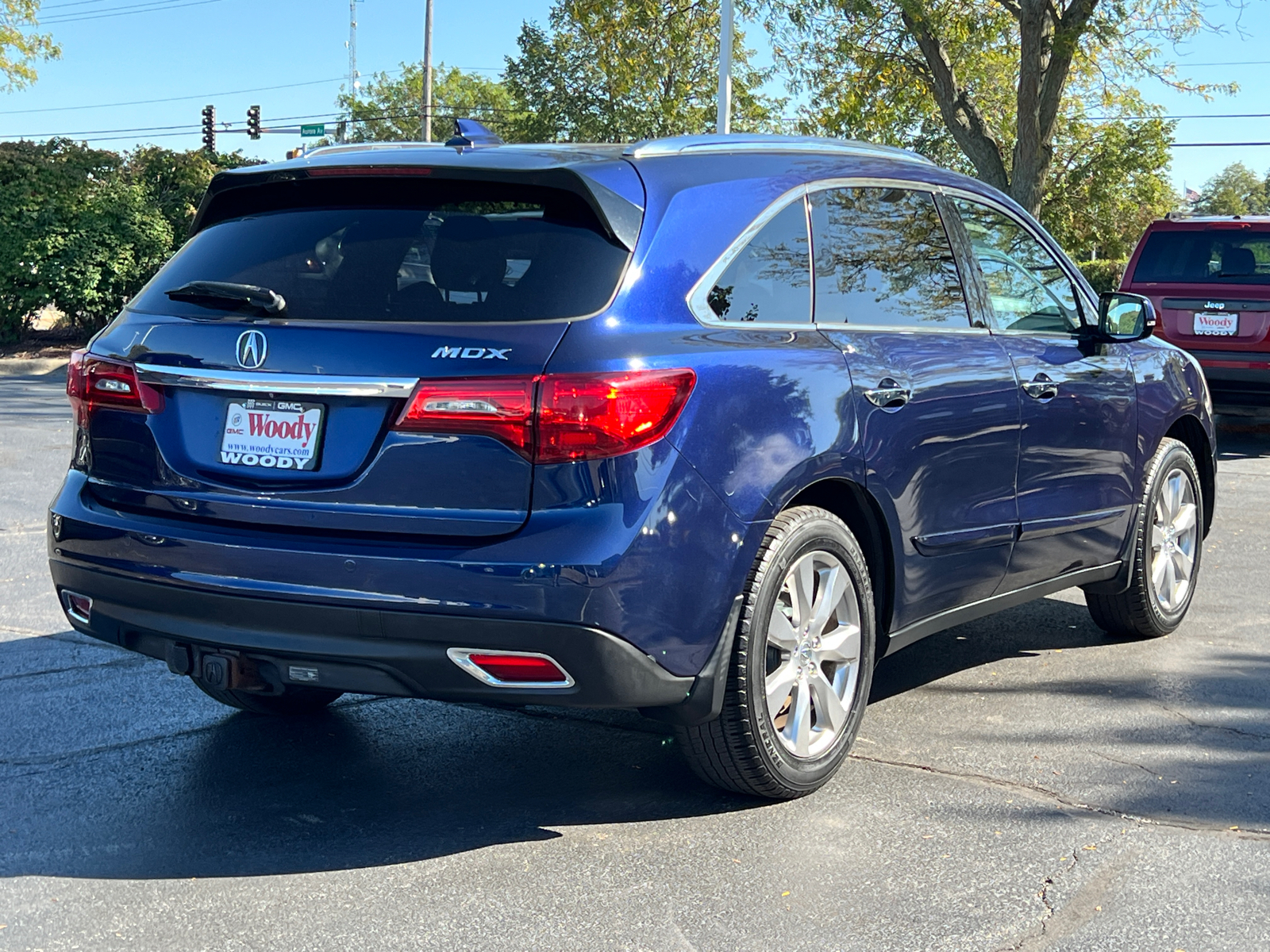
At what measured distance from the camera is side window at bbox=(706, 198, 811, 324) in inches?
154

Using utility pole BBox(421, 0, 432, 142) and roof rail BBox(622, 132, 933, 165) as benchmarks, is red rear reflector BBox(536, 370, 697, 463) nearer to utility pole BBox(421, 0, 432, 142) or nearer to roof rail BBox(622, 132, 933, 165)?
roof rail BBox(622, 132, 933, 165)

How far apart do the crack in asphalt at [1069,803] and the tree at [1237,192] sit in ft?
352

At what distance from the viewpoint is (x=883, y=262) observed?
4605 millimetres

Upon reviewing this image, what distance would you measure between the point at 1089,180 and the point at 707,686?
33.1 meters

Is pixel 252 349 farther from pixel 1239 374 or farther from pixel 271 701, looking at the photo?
pixel 1239 374

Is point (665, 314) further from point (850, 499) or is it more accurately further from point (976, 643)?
point (976, 643)

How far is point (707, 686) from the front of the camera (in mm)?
3654

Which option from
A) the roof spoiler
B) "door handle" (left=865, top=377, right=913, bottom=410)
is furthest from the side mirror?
the roof spoiler

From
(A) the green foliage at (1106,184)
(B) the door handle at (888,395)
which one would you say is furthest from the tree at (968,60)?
(B) the door handle at (888,395)

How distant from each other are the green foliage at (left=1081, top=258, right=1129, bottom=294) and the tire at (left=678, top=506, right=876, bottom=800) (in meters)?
34.9

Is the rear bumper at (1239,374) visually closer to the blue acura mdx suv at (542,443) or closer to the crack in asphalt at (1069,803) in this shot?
the blue acura mdx suv at (542,443)

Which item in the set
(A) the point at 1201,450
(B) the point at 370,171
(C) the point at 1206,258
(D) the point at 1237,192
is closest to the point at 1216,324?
(C) the point at 1206,258

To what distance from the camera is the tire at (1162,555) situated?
232 inches

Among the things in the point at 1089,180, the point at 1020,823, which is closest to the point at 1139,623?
the point at 1020,823
